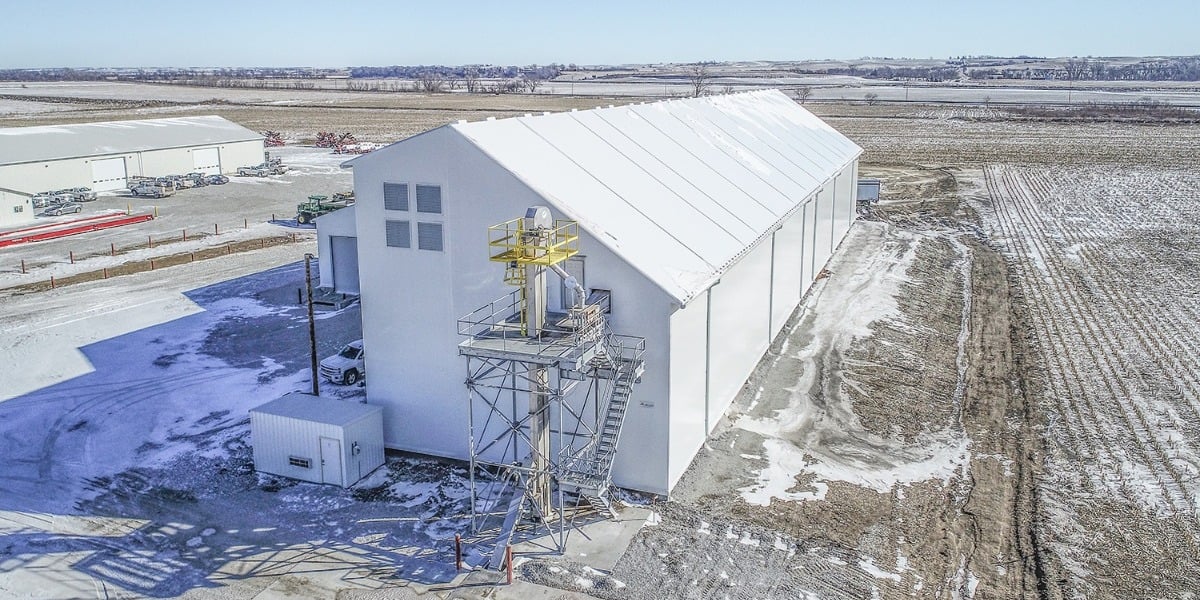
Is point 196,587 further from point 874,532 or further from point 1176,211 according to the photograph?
point 1176,211

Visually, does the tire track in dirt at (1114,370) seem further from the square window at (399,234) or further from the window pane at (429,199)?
the square window at (399,234)

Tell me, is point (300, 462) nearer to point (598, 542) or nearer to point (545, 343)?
point (545, 343)

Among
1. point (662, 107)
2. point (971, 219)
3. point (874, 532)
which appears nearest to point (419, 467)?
point (874, 532)

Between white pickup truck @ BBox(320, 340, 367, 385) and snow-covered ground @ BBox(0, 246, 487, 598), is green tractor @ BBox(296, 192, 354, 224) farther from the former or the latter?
white pickup truck @ BBox(320, 340, 367, 385)

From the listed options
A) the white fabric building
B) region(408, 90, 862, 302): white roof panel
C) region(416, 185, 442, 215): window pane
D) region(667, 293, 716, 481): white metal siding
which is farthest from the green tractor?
region(667, 293, 716, 481): white metal siding

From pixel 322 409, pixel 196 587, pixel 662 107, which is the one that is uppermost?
pixel 662 107

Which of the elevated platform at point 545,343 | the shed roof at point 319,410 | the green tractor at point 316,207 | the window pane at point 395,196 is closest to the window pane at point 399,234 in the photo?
the window pane at point 395,196
